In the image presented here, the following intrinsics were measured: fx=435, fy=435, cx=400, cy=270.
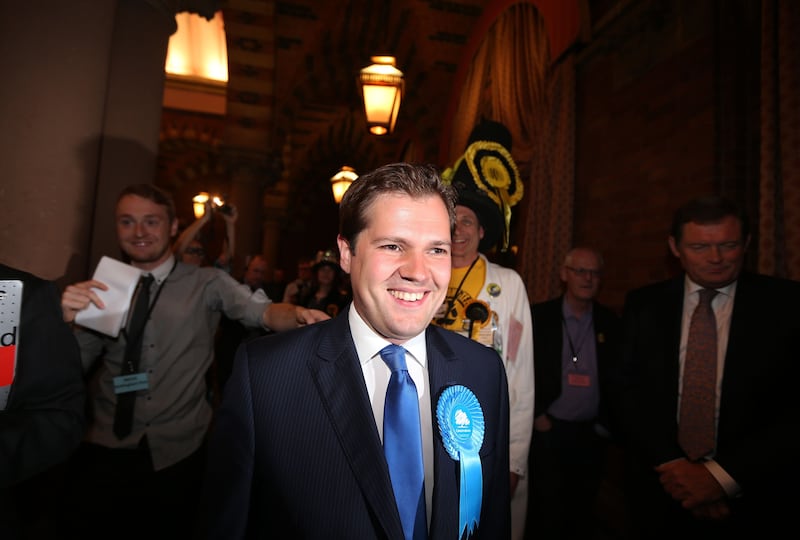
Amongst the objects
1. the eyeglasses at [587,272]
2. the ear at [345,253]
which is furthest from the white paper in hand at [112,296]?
the eyeglasses at [587,272]

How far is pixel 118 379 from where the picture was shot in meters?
2.00

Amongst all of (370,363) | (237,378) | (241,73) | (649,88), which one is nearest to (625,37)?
(649,88)

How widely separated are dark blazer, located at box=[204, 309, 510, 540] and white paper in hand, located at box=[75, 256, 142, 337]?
41.0 inches

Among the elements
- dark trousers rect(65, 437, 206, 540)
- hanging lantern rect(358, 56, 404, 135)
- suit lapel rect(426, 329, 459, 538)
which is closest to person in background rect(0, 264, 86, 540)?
dark trousers rect(65, 437, 206, 540)

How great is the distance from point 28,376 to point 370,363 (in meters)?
0.99

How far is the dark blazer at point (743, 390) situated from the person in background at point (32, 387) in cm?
237

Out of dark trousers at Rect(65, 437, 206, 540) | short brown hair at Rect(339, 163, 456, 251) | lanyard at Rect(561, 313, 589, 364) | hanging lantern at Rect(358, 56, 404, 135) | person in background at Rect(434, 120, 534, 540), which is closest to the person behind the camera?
short brown hair at Rect(339, 163, 456, 251)

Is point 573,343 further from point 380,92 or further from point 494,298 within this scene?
point 380,92

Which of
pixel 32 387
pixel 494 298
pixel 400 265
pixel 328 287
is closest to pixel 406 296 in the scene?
pixel 400 265

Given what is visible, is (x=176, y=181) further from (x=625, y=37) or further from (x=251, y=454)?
(x=251, y=454)

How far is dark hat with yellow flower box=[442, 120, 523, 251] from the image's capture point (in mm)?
2352

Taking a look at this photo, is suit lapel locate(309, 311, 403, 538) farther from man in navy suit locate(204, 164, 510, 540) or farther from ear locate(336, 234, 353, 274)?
ear locate(336, 234, 353, 274)

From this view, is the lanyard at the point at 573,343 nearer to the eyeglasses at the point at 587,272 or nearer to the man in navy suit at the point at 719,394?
the eyeglasses at the point at 587,272

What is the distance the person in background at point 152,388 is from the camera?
198cm
